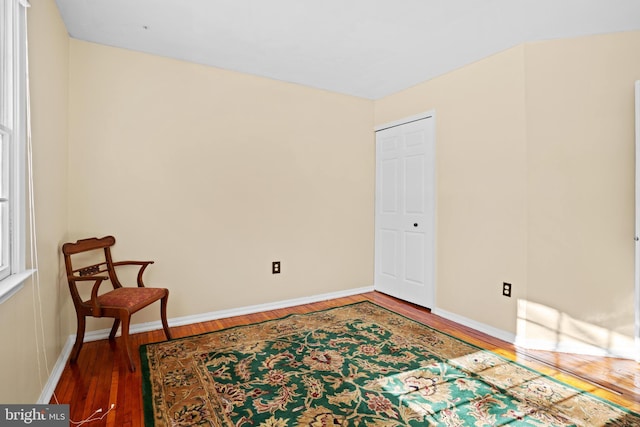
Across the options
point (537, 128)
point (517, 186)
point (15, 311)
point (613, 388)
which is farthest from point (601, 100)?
point (15, 311)

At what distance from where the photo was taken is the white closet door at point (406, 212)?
372 cm

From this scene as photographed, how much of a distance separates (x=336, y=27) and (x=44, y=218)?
2496 millimetres

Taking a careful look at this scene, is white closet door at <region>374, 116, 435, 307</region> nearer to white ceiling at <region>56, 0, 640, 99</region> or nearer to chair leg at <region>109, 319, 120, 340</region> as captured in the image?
white ceiling at <region>56, 0, 640, 99</region>

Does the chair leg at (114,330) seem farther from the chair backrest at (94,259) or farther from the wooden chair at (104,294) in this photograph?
the chair backrest at (94,259)

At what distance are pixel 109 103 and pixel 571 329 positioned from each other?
172 inches

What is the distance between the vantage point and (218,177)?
3.40 m

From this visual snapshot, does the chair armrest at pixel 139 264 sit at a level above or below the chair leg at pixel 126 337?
above

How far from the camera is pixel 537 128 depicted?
2771 millimetres

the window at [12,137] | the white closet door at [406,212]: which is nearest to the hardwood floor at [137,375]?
the white closet door at [406,212]

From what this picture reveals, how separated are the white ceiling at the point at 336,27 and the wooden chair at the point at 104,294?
1.77 metres

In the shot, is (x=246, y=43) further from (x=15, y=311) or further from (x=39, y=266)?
(x=15, y=311)

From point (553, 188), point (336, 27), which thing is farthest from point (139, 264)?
point (553, 188)

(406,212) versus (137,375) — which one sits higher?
(406,212)

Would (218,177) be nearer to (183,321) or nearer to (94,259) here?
(94,259)
